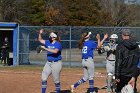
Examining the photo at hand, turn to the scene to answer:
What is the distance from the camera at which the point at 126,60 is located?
31.1ft

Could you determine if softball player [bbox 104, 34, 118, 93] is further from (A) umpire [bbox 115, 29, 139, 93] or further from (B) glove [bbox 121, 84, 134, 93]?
(B) glove [bbox 121, 84, 134, 93]

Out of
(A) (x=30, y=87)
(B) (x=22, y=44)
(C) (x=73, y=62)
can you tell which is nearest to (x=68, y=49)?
(C) (x=73, y=62)

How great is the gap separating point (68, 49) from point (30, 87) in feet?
45.5

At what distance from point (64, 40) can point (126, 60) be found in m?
19.8

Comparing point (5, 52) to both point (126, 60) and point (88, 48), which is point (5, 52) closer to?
point (88, 48)

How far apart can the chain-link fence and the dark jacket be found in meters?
18.8

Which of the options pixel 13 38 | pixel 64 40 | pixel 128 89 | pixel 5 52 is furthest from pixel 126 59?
pixel 64 40

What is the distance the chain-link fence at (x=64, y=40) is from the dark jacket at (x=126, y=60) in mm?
18777

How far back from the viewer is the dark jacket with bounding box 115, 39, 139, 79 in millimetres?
9453

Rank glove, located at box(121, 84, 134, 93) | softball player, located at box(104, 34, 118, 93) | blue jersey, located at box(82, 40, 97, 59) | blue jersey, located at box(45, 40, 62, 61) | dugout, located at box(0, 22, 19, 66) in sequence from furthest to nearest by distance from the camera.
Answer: dugout, located at box(0, 22, 19, 66), softball player, located at box(104, 34, 118, 93), blue jersey, located at box(82, 40, 97, 59), blue jersey, located at box(45, 40, 62, 61), glove, located at box(121, 84, 134, 93)

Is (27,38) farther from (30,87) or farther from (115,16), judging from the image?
(115,16)

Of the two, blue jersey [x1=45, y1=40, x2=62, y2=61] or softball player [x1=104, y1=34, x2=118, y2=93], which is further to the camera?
softball player [x1=104, y1=34, x2=118, y2=93]

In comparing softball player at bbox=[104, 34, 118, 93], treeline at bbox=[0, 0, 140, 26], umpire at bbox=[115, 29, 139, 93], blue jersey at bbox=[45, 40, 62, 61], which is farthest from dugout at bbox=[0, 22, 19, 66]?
treeline at bbox=[0, 0, 140, 26]

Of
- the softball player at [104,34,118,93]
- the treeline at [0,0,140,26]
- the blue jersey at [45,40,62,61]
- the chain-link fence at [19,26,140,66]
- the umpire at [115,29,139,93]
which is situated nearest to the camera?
the umpire at [115,29,139,93]
